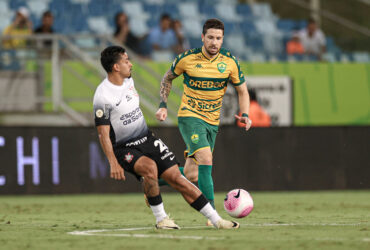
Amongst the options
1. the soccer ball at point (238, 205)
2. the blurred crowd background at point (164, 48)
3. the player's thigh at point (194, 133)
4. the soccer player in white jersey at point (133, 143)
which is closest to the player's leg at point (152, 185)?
the soccer player in white jersey at point (133, 143)

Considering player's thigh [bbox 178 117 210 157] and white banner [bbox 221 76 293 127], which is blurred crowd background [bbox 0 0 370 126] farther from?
player's thigh [bbox 178 117 210 157]

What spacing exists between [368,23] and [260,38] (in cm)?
285

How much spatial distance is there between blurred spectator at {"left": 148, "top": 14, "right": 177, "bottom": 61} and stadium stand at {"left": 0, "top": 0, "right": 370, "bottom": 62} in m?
0.84

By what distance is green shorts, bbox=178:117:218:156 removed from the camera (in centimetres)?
873

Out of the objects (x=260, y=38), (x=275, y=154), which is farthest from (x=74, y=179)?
(x=260, y=38)

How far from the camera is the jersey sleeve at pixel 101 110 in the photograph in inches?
303

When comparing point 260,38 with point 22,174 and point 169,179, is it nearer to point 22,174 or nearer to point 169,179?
point 22,174

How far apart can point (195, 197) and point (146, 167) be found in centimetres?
52

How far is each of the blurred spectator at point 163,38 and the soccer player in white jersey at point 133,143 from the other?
8.89 metres

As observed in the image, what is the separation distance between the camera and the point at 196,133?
8.77 m

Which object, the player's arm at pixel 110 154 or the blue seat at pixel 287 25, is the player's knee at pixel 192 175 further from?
the blue seat at pixel 287 25

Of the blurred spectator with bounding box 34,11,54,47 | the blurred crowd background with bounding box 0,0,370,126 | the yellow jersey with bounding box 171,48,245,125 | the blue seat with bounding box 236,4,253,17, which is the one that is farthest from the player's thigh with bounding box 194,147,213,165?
the blue seat with bounding box 236,4,253,17

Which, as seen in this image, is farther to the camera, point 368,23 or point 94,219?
point 368,23

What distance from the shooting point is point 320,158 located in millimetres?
15031
